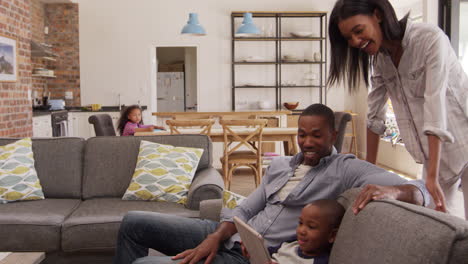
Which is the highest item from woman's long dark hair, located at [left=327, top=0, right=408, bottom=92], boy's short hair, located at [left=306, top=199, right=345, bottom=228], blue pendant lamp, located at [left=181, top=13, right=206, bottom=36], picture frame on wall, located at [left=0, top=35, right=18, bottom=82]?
blue pendant lamp, located at [left=181, top=13, right=206, bottom=36]

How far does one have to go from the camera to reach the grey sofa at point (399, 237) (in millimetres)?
959

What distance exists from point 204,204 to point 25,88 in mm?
4297

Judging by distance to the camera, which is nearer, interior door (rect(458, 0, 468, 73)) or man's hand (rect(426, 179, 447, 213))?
man's hand (rect(426, 179, 447, 213))

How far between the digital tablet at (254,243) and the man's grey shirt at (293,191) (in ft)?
0.68

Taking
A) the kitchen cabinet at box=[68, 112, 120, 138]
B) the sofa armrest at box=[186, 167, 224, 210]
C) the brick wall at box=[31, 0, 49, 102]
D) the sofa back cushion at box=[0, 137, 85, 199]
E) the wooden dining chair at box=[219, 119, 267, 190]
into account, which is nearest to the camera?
the sofa armrest at box=[186, 167, 224, 210]

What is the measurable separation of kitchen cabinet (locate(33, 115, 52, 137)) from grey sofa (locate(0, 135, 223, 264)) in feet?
8.93

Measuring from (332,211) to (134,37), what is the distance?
767 cm

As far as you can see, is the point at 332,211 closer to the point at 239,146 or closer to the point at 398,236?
the point at 398,236

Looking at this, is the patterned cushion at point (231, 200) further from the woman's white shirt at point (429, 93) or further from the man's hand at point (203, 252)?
the woman's white shirt at point (429, 93)

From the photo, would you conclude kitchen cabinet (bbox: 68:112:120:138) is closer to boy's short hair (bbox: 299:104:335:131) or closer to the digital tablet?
boy's short hair (bbox: 299:104:335:131)

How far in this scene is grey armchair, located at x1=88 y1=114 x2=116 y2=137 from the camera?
15.7 feet

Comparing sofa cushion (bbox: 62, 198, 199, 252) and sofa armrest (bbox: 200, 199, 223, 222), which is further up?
sofa armrest (bbox: 200, 199, 223, 222)

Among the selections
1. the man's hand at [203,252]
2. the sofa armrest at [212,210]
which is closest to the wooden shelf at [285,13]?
the sofa armrest at [212,210]

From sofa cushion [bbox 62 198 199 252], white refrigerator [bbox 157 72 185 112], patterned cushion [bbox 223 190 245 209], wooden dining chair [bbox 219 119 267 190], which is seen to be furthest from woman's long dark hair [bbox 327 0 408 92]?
white refrigerator [bbox 157 72 185 112]
